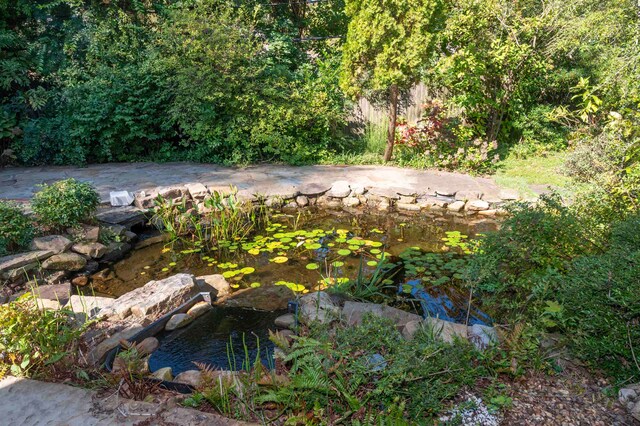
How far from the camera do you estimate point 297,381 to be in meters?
2.20

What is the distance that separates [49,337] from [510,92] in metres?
8.41

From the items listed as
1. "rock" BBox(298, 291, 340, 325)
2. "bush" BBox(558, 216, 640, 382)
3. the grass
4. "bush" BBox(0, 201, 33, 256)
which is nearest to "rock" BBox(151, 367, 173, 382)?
"rock" BBox(298, 291, 340, 325)

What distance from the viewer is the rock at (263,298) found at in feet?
12.5

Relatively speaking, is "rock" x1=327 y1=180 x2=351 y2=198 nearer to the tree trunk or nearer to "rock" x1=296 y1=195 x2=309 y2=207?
"rock" x1=296 y1=195 x2=309 y2=207

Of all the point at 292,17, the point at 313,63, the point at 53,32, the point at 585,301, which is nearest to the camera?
the point at 585,301

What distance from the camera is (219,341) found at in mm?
3320

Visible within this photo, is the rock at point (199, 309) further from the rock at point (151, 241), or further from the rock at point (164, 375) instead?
the rock at point (151, 241)

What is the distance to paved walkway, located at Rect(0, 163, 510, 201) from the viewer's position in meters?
6.68

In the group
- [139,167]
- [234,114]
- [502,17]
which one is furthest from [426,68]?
[139,167]

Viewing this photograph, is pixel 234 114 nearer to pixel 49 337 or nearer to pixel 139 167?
pixel 139 167

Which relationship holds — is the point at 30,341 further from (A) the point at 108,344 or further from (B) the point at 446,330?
(B) the point at 446,330

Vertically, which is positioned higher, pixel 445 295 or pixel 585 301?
pixel 585 301

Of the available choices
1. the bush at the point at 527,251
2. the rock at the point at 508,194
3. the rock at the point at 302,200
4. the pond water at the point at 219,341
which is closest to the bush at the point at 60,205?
the pond water at the point at 219,341

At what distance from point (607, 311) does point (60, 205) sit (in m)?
5.02
